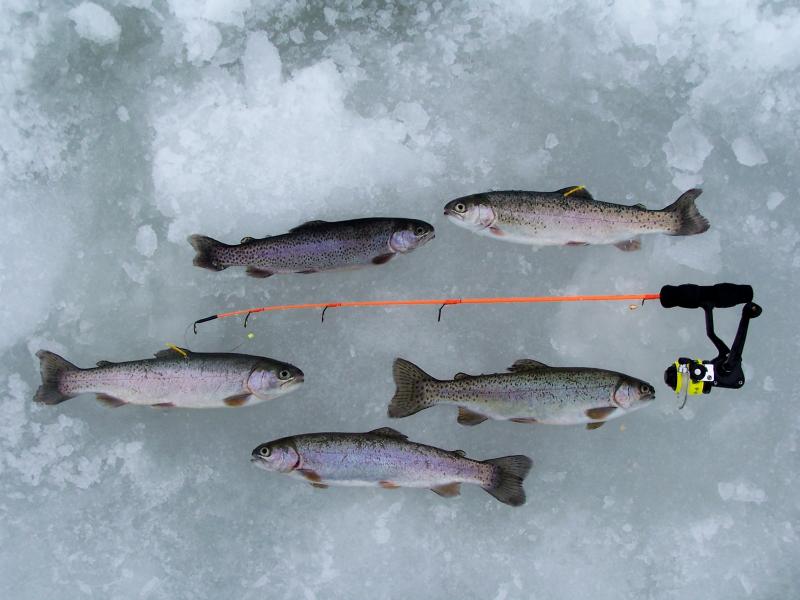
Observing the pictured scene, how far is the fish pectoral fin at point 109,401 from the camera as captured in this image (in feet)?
15.0

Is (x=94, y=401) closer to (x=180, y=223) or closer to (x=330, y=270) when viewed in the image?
(x=180, y=223)

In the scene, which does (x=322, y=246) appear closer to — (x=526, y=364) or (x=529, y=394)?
(x=526, y=364)

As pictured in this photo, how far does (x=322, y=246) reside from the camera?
4504mm

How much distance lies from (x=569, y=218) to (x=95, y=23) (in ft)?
11.6

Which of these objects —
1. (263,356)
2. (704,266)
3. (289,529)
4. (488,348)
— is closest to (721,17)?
(704,266)

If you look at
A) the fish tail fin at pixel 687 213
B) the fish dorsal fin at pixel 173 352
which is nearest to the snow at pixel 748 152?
the fish tail fin at pixel 687 213

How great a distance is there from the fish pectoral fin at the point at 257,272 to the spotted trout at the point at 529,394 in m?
1.04

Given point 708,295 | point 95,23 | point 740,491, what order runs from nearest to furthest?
point 708,295 → point 740,491 → point 95,23

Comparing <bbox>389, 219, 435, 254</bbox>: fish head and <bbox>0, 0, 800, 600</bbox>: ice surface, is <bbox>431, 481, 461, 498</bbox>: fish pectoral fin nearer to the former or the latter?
<bbox>0, 0, 800, 600</bbox>: ice surface

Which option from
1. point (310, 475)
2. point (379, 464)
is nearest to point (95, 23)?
point (310, 475)

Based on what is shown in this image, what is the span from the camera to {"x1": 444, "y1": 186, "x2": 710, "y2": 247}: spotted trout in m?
4.50

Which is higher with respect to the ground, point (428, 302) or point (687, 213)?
point (687, 213)

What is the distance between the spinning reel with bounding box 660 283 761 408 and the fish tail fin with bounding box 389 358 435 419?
1.55 meters

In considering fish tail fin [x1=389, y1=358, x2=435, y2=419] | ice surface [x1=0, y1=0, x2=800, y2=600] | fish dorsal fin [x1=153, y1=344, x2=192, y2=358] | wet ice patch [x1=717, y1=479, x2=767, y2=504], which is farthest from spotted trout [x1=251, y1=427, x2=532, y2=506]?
wet ice patch [x1=717, y1=479, x2=767, y2=504]
